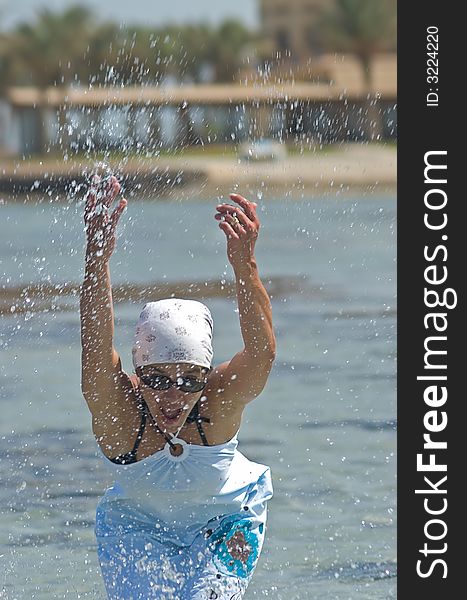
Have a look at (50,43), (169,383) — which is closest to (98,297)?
(169,383)

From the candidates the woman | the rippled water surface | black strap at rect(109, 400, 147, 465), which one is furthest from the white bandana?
the rippled water surface

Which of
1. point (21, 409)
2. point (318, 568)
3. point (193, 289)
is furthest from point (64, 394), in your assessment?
point (193, 289)

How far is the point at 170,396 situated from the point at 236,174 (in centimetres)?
3889

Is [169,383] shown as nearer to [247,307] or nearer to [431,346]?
[247,307]

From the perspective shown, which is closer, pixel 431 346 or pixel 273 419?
pixel 431 346

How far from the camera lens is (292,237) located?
22.6 meters

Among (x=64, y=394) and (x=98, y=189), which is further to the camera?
(x=64, y=394)

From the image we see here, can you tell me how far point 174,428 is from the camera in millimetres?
4371

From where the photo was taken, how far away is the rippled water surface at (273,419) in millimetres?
6148

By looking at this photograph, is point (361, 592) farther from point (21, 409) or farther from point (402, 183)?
point (21, 409)

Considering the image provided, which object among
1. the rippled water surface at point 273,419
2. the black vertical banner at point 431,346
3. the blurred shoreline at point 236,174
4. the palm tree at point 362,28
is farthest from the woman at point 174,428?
the palm tree at point 362,28

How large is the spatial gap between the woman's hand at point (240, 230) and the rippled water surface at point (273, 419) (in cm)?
185

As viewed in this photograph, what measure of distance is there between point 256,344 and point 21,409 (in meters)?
5.31

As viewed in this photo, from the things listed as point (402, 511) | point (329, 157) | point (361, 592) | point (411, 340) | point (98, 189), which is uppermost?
point (329, 157)
